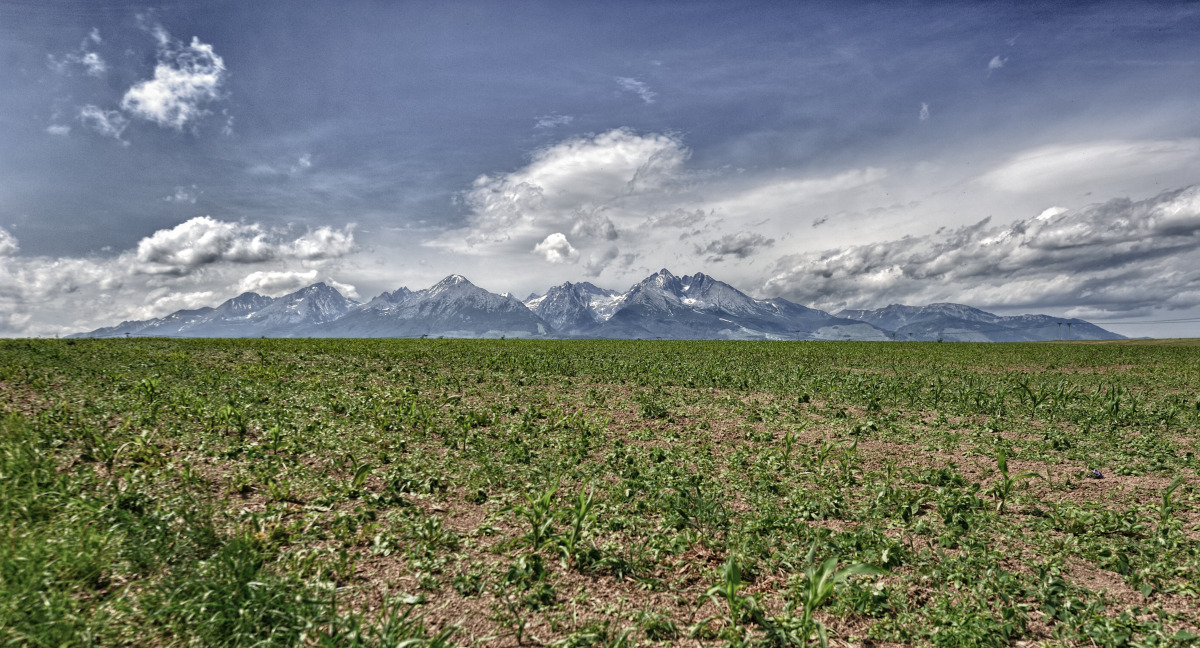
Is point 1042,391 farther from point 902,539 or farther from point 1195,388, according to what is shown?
point 902,539

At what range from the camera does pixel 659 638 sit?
16.8ft

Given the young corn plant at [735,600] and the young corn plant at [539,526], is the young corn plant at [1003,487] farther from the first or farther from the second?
the young corn plant at [539,526]

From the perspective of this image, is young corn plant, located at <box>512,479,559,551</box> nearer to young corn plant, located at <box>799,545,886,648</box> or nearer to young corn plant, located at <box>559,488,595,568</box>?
young corn plant, located at <box>559,488,595,568</box>

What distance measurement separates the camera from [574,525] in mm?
6746

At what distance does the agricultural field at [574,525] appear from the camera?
5137 millimetres

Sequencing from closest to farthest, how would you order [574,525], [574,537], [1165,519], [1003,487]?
[574,537] < [574,525] < [1165,519] < [1003,487]

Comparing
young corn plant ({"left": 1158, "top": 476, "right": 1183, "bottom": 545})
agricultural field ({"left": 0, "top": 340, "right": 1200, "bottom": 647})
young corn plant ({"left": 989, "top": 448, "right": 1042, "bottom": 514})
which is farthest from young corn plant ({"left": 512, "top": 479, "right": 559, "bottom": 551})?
young corn plant ({"left": 1158, "top": 476, "right": 1183, "bottom": 545})

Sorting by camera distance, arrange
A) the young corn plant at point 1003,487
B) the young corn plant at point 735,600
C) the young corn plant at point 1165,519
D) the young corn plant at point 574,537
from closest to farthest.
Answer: the young corn plant at point 735,600 → the young corn plant at point 574,537 → the young corn plant at point 1165,519 → the young corn plant at point 1003,487

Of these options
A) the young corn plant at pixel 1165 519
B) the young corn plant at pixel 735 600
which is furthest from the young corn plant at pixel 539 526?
the young corn plant at pixel 1165 519

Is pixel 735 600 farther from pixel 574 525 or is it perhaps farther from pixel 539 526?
pixel 539 526

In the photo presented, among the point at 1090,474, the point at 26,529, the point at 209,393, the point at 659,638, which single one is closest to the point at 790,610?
the point at 659,638

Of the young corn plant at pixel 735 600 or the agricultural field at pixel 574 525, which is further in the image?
the young corn plant at pixel 735 600

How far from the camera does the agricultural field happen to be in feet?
16.9

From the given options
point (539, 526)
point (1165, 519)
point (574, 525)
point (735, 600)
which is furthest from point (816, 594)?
point (1165, 519)
